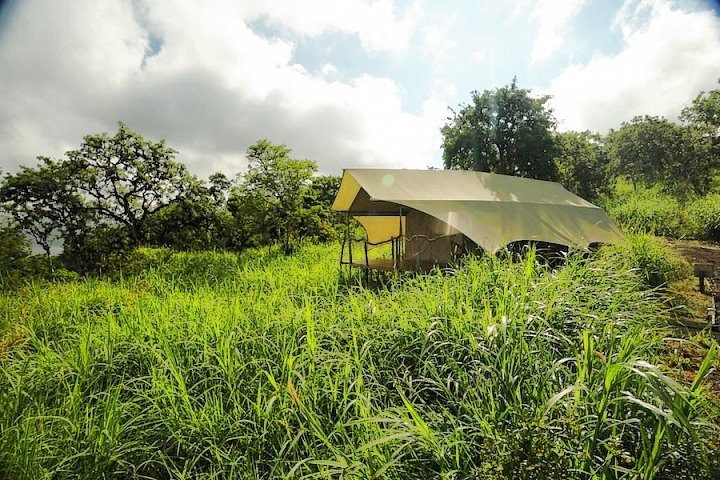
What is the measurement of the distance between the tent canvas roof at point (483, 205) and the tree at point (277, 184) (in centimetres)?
234

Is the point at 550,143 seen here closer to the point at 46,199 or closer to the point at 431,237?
the point at 431,237

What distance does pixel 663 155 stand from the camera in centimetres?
1886

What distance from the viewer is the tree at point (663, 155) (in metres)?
17.6

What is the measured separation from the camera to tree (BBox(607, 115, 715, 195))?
57.9ft

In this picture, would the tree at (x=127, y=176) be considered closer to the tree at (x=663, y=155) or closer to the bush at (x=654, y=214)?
the bush at (x=654, y=214)

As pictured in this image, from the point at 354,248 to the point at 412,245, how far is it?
105 inches

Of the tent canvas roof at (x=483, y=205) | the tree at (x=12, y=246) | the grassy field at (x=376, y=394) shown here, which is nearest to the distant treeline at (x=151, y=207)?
the tree at (x=12, y=246)

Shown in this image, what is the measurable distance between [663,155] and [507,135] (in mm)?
7046

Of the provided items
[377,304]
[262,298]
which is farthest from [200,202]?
[377,304]

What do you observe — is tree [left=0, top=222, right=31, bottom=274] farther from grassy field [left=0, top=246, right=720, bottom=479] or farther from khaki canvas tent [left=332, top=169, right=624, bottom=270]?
khaki canvas tent [left=332, top=169, right=624, bottom=270]

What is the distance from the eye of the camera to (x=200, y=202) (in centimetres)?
1080

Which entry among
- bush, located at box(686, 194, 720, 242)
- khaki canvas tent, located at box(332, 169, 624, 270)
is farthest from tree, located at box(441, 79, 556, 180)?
khaki canvas tent, located at box(332, 169, 624, 270)

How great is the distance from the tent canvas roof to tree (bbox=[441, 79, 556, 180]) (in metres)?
9.22

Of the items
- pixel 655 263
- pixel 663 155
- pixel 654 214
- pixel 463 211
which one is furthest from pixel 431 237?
pixel 663 155
